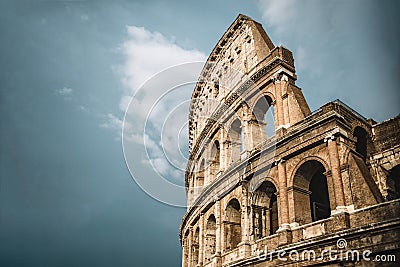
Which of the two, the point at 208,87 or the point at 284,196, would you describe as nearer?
the point at 284,196

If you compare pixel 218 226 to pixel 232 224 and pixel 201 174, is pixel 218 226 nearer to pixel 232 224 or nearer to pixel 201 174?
pixel 232 224

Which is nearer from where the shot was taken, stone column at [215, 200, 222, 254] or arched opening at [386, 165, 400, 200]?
arched opening at [386, 165, 400, 200]

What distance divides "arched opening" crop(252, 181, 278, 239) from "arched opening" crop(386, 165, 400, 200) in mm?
4457

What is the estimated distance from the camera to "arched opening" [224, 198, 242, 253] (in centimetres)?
1659

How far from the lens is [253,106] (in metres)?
17.5

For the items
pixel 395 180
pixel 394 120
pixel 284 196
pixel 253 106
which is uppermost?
pixel 253 106

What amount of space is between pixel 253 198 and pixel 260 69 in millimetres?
6216

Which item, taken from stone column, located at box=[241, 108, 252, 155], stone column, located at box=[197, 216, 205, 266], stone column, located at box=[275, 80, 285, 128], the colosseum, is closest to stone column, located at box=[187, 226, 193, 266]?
the colosseum

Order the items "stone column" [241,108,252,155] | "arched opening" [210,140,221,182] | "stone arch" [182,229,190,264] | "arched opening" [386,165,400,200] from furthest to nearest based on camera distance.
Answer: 1. "stone arch" [182,229,190,264]
2. "arched opening" [210,140,221,182]
3. "stone column" [241,108,252,155]
4. "arched opening" [386,165,400,200]

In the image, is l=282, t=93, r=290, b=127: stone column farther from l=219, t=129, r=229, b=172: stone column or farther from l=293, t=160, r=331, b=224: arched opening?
l=219, t=129, r=229, b=172: stone column

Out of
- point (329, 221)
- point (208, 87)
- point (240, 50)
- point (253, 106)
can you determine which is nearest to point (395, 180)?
point (329, 221)

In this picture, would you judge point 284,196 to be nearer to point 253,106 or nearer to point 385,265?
point 385,265

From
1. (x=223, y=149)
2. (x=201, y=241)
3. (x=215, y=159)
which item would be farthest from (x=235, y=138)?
(x=201, y=241)

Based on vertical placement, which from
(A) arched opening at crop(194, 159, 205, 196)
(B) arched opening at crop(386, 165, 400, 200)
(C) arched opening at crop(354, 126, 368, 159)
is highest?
(A) arched opening at crop(194, 159, 205, 196)
